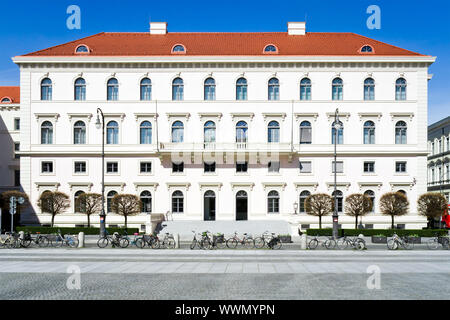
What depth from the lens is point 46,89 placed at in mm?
48906

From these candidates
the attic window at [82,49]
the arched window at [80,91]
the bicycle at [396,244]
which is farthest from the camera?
the attic window at [82,49]

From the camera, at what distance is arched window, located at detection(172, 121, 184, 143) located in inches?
1898

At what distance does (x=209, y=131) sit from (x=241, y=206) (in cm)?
905

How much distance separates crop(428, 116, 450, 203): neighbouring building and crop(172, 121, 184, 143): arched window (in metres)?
41.4

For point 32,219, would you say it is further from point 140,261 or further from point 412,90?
point 412,90

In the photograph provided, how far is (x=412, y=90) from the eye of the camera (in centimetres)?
4794

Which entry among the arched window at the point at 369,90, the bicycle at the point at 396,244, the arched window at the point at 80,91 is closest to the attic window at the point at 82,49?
the arched window at the point at 80,91

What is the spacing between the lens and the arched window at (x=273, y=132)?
48.0m

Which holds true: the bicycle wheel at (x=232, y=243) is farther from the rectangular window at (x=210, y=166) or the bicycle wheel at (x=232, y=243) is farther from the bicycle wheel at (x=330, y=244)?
the rectangular window at (x=210, y=166)

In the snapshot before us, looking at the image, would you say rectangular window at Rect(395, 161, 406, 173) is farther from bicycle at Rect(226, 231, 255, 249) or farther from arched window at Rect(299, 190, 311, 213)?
bicycle at Rect(226, 231, 255, 249)

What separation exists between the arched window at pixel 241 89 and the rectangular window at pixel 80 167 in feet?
61.6
